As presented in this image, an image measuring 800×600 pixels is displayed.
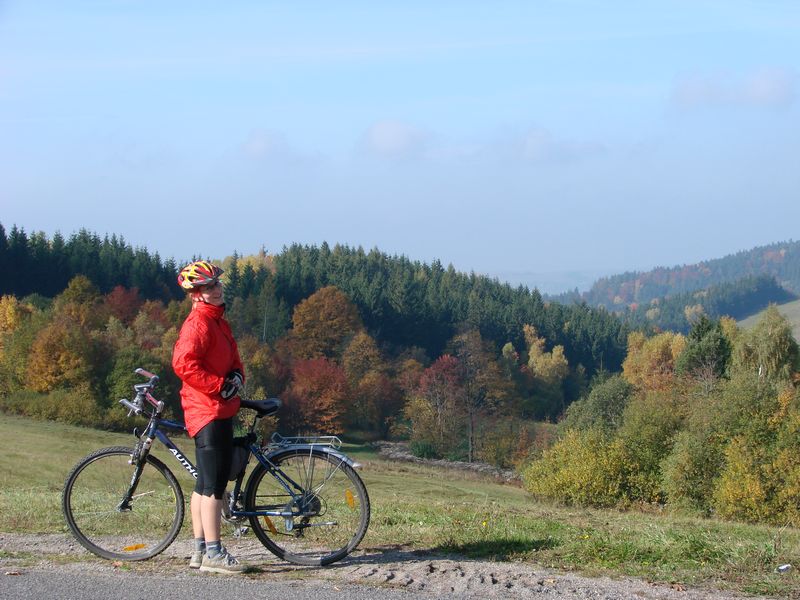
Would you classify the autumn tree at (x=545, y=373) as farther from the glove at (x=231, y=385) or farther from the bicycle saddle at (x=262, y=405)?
the glove at (x=231, y=385)

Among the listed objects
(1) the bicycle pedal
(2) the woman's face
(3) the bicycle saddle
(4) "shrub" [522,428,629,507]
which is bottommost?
(4) "shrub" [522,428,629,507]

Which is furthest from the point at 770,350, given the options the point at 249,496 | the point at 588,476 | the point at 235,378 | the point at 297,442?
the point at 235,378

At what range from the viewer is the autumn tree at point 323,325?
431 ft

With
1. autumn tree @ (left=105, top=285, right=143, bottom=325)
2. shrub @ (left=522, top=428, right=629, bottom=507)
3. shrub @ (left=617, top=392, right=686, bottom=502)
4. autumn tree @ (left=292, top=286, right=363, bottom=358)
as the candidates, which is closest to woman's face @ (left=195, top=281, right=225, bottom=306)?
shrub @ (left=522, top=428, right=629, bottom=507)

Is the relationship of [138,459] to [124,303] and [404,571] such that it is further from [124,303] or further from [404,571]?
[124,303]

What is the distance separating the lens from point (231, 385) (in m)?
8.10

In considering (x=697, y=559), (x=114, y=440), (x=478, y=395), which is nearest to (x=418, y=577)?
(x=697, y=559)

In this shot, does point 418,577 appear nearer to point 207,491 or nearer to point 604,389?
point 207,491

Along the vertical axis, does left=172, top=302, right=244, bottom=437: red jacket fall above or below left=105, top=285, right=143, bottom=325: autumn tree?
below

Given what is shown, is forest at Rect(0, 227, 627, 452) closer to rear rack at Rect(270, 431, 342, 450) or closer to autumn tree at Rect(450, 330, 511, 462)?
autumn tree at Rect(450, 330, 511, 462)

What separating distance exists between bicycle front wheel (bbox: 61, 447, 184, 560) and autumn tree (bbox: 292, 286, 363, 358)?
118989mm

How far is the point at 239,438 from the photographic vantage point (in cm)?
850

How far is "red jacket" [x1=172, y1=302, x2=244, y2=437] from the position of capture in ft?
26.3

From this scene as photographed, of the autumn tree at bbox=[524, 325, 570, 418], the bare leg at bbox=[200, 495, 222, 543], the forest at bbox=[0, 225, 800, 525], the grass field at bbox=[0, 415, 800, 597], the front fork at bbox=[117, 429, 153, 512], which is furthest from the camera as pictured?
the autumn tree at bbox=[524, 325, 570, 418]
